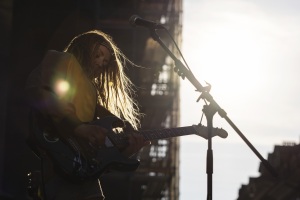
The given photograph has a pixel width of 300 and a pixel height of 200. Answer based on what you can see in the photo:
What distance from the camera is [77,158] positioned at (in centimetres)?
549

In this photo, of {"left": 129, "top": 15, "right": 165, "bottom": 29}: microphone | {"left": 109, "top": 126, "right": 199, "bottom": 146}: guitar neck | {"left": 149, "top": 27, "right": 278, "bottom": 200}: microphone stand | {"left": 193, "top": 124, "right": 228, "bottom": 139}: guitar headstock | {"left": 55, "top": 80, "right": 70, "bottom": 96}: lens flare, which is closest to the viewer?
{"left": 55, "top": 80, "right": 70, "bottom": 96}: lens flare

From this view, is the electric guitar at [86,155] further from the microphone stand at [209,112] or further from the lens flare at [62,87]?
the microphone stand at [209,112]

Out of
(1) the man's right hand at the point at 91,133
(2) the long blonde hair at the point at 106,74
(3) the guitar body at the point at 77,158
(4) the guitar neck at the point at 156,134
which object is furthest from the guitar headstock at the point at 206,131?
(1) the man's right hand at the point at 91,133

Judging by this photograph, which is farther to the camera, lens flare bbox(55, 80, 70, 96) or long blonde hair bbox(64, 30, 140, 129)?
long blonde hair bbox(64, 30, 140, 129)

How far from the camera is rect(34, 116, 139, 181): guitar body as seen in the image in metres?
5.38

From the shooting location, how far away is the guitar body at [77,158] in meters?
5.38

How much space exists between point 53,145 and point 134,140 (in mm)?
721

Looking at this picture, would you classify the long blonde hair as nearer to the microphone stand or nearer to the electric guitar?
the electric guitar

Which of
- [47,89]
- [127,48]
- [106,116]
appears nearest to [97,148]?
[106,116]

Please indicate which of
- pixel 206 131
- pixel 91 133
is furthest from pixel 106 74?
pixel 206 131

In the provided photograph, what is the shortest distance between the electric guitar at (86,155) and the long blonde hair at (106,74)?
0.92 ft

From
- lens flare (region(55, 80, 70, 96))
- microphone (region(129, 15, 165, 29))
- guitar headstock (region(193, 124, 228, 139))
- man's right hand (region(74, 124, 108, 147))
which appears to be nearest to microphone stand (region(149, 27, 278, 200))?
microphone (region(129, 15, 165, 29))

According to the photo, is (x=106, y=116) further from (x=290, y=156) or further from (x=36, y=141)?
(x=290, y=156)

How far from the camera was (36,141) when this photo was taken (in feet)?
17.7
